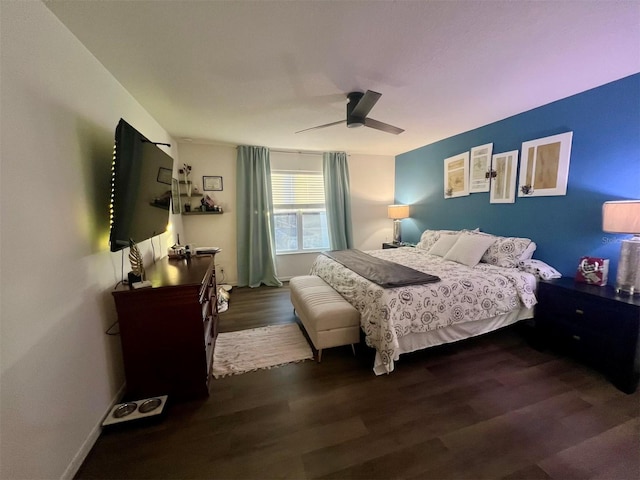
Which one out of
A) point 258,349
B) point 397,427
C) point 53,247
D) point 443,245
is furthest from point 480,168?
point 53,247

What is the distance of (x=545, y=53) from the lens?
1.74m

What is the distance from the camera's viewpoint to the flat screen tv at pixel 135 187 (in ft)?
4.96

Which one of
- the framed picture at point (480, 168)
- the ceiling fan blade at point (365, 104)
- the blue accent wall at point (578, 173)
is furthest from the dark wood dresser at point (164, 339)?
the framed picture at point (480, 168)

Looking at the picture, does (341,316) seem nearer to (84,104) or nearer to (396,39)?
(396,39)

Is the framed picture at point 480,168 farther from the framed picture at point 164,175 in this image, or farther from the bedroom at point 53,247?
the framed picture at point 164,175

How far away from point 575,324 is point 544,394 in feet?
2.51

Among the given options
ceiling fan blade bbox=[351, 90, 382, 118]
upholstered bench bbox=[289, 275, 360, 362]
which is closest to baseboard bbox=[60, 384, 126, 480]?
upholstered bench bbox=[289, 275, 360, 362]

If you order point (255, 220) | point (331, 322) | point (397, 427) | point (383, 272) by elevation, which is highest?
point (255, 220)

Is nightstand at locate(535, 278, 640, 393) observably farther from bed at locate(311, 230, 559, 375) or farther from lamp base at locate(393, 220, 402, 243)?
lamp base at locate(393, 220, 402, 243)

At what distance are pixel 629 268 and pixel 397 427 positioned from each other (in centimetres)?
228

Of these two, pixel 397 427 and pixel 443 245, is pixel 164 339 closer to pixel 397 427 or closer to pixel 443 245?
pixel 397 427

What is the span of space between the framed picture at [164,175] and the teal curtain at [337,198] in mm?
2813

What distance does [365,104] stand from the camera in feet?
7.05

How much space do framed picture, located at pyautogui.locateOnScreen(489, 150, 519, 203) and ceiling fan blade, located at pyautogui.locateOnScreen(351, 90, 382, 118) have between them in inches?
79.1
